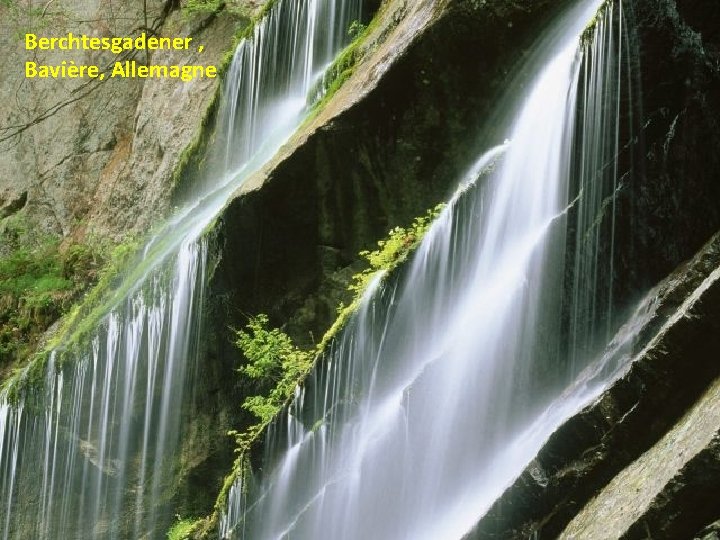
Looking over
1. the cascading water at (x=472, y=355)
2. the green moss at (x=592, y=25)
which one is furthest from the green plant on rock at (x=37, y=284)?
the green moss at (x=592, y=25)

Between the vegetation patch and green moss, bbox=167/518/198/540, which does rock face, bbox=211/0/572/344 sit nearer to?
green moss, bbox=167/518/198/540

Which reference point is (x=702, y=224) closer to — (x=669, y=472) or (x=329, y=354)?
(x=669, y=472)

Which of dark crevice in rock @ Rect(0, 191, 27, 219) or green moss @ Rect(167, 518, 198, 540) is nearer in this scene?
green moss @ Rect(167, 518, 198, 540)

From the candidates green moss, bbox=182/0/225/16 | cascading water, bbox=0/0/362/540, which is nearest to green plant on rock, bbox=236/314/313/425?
cascading water, bbox=0/0/362/540

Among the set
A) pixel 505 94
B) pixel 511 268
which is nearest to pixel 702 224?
pixel 511 268

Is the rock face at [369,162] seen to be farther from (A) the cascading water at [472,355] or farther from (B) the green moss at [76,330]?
(B) the green moss at [76,330]

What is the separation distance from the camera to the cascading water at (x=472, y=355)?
6.02 m

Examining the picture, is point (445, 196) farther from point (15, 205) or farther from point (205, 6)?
point (15, 205)

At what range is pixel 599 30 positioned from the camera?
661 cm

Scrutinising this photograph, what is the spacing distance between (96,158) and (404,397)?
14484mm

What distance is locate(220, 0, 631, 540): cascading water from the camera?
6016 mm

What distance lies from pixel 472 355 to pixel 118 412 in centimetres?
576

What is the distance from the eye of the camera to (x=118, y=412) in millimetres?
10688

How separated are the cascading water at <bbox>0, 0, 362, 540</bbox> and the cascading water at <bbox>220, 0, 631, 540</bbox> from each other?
2.66 meters
